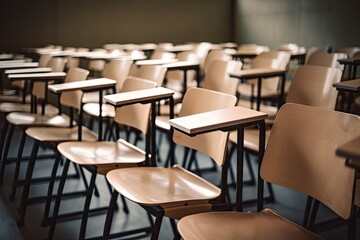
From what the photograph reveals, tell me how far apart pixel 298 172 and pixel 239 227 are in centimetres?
30

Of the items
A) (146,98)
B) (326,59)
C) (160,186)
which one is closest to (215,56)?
(326,59)

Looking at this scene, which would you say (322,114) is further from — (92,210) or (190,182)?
(92,210)

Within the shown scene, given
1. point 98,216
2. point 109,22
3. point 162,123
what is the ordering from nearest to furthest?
point 98,216
point 162,123
point 109,22

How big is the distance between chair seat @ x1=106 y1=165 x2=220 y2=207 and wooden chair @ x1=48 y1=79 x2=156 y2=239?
19 centimetres

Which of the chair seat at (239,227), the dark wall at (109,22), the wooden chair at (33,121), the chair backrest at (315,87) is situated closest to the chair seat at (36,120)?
the wooden chair at (33,121)

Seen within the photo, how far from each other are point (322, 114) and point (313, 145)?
0.11 meters

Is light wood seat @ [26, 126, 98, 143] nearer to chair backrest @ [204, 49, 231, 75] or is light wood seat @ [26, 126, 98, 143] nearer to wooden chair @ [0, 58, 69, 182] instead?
wooden chair @ [0, 58, 69, 182]

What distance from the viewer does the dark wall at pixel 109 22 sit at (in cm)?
709

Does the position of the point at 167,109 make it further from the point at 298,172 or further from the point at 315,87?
the point at 298,172

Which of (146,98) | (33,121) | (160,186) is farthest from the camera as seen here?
(33,121)

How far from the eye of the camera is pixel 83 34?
7641 mm

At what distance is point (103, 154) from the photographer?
8.67ft

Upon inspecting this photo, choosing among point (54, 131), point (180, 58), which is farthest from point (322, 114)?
point (180, 58)

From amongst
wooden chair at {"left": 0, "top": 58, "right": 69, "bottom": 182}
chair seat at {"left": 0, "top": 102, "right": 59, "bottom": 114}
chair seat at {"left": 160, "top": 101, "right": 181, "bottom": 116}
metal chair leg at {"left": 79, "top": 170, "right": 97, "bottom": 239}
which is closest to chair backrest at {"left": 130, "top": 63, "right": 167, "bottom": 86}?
chair seat at {"left": 160, "top": 101, "right": 181, "bottom": 116}
